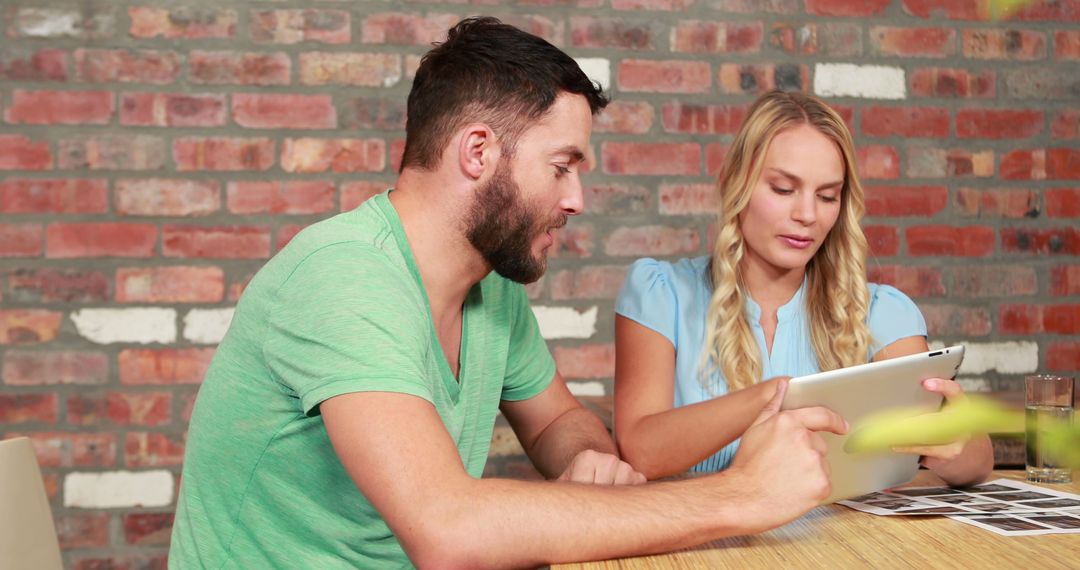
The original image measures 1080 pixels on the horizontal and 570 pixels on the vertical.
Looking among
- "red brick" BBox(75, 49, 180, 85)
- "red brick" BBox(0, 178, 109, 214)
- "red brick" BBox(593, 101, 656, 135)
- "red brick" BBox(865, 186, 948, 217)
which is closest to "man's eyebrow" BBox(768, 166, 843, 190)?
"red brick" BBox(593, 101, 656, 135)

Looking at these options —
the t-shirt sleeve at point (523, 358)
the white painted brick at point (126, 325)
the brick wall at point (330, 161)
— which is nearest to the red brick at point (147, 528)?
the brick wall at point (330, 161)

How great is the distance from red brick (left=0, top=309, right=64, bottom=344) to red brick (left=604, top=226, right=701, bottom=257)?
1296 millimetres

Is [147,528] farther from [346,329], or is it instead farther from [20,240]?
[346,329]

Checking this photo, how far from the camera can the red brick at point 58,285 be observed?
221cm

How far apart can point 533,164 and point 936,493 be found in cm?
68

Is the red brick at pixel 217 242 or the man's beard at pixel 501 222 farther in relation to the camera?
the red brick at pixel 217 242

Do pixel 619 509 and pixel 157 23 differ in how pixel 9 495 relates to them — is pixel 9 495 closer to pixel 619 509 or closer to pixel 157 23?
pixel 619 509

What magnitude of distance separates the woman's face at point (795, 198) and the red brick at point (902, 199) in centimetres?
71

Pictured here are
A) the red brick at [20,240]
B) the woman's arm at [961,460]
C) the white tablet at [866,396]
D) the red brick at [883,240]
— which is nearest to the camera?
the white tablet at [866,396]

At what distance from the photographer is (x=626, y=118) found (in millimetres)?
2359

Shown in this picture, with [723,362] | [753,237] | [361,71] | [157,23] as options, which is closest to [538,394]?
[723,362]

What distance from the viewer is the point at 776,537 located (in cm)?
106

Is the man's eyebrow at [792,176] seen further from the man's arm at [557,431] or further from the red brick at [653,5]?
the red brick at [653,5]

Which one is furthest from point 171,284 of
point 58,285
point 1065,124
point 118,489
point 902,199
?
point 1065,124
